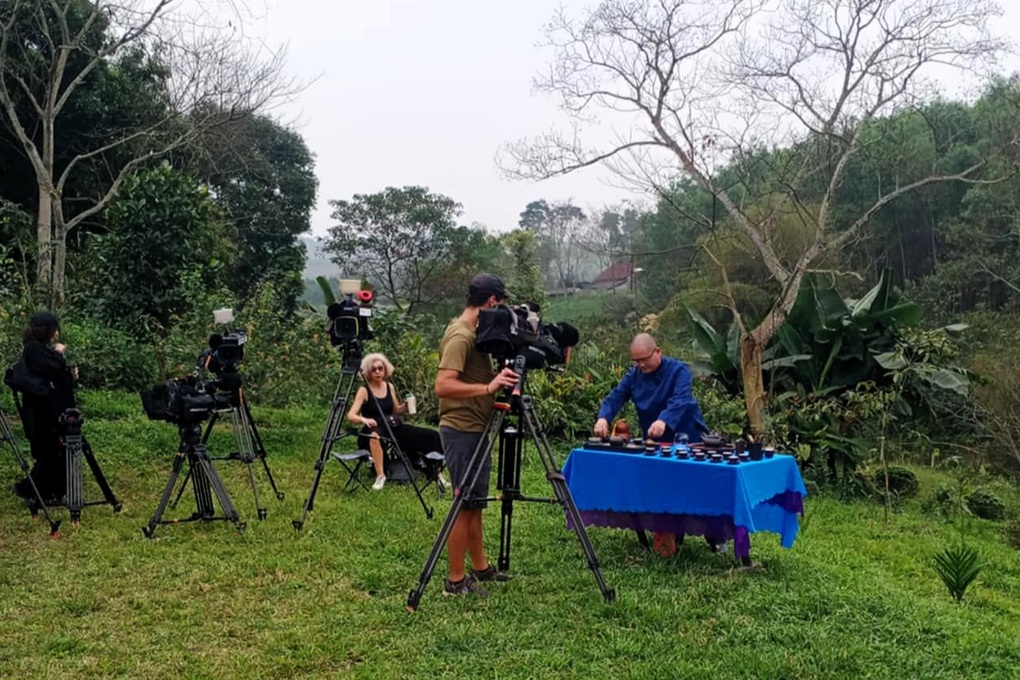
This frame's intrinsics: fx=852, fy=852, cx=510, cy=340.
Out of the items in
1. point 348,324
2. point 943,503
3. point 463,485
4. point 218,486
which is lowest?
point 943,503

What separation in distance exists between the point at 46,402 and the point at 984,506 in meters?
8.23

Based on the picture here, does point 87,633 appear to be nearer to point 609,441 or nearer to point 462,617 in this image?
point 462,617

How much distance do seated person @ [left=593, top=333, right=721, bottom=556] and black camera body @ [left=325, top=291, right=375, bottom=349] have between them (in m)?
1.74

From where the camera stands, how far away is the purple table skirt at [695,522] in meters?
4.36

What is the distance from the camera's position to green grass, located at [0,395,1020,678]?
11.0ft

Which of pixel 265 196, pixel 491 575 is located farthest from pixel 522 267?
pixel 491 575

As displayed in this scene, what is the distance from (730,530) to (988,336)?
50.0 ft

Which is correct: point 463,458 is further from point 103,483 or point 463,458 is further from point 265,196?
point 265,196

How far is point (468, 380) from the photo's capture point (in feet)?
13.0

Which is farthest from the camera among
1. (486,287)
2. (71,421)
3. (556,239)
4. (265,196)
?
(556,239)

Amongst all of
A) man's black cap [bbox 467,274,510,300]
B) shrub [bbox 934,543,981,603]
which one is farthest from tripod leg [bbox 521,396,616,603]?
shrub [bbox 934,543,981,603]

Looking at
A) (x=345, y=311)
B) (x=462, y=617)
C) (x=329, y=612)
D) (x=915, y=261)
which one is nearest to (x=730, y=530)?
(x=462, y=617)

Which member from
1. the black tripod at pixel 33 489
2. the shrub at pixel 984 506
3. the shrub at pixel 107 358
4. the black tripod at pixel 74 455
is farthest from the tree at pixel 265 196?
the shrub at pixel 984 506

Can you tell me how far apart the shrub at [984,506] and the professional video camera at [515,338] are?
6.10 m
